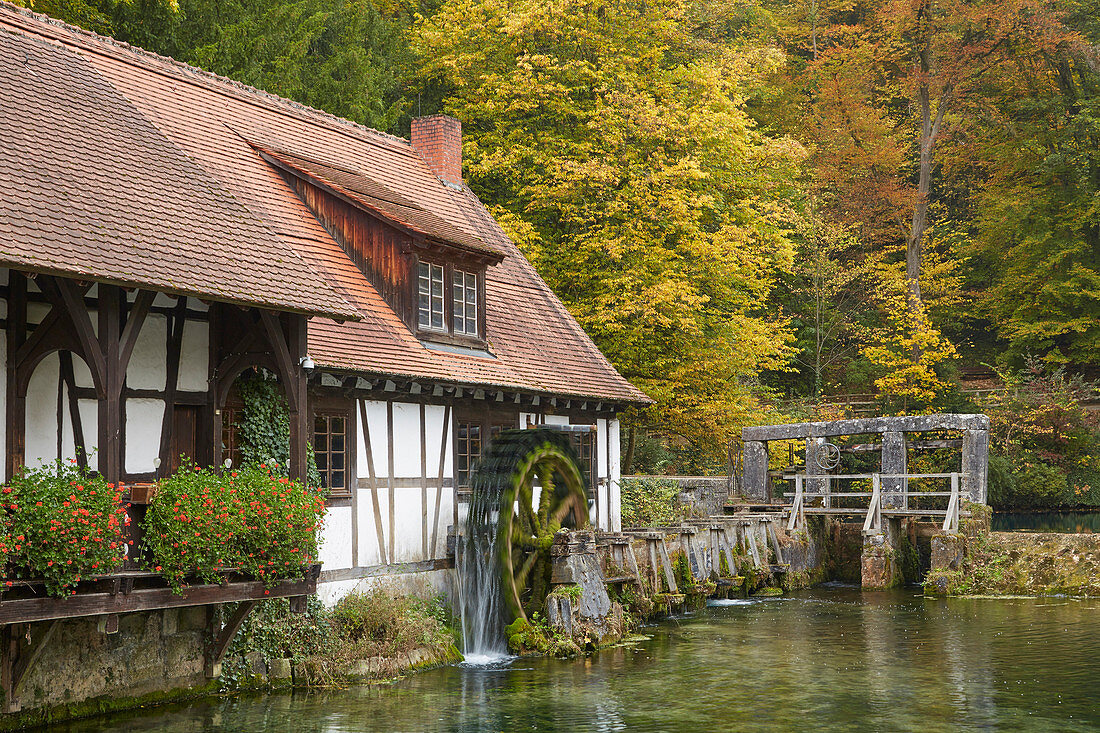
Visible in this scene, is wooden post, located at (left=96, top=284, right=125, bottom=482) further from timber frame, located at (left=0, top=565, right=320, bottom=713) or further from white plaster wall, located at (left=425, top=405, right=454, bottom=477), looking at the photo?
white plaster wall, located at (left=425, top=405, right=454, bottom=477)

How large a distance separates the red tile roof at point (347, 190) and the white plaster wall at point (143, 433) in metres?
2.24

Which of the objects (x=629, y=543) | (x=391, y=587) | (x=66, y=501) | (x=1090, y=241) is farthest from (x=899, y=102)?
(x=66, y=501)

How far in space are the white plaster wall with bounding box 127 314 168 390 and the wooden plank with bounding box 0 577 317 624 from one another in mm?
2518

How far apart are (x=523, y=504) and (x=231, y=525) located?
6584 millimetres

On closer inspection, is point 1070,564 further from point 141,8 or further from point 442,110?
point 141,8

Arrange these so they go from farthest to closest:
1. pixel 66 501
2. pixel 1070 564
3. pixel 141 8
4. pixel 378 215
A: 1. pixel 1070 564
2. pixel 141 8
3. pixel 378 215
4. pixel 66 501

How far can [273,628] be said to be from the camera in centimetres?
1438

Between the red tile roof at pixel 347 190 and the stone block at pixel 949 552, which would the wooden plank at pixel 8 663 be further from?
the stone block at pixel 949 552

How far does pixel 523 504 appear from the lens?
18328 mm

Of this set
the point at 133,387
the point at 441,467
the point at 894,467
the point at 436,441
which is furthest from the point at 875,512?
the point at 133,387

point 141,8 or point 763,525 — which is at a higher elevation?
point 141,8

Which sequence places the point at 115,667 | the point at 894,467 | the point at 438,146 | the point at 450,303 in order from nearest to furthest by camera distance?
the point at 115,667 → the point at 450,303 → the point at 438,146 → the point at 894,467

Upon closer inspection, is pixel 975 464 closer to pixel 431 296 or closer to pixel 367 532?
pixel 431 296

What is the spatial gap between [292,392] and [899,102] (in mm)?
36961
